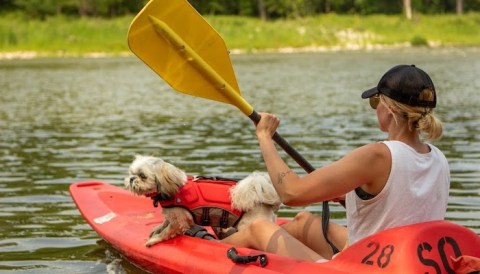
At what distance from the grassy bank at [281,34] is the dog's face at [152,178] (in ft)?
115

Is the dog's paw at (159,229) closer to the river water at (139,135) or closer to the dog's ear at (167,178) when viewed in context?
the dog's ear at (167,178)

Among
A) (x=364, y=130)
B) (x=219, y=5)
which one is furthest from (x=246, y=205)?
(x=219, y=5)

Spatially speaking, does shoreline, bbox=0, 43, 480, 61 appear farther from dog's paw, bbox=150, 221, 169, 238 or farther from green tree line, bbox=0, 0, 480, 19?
dog's paw, bbox=150, 221, 169, 238

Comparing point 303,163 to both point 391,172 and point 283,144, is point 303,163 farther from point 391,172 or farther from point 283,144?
point 391,172

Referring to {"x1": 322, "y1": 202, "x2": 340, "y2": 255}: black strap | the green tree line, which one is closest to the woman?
{"x1": 322, "y1": 202, "x2": 340, "y2": 255}: black strap

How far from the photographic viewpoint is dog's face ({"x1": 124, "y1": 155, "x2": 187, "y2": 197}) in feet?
18.6

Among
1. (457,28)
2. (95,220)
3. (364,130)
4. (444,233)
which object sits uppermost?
(444,233)

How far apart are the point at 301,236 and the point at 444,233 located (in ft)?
3.67

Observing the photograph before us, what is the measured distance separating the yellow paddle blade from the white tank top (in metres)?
1.17

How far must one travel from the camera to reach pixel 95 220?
6.85 metres

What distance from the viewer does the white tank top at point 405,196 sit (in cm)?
388

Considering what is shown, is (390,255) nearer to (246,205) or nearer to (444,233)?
(444,233)

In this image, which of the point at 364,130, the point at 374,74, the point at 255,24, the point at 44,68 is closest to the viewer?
the point at 364,130

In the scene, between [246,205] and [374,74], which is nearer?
[246,205]
